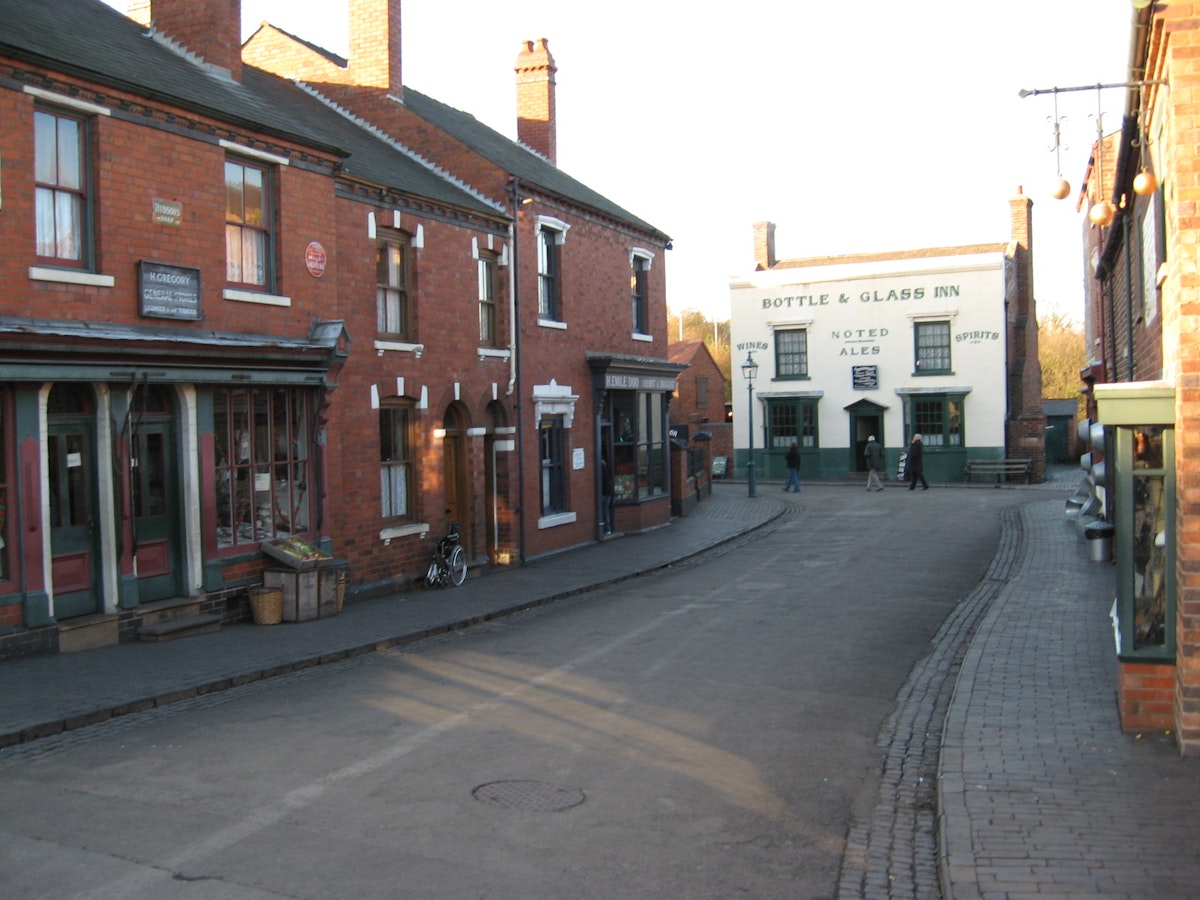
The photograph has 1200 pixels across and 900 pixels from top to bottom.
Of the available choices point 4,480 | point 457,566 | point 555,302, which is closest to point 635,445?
point 555,302

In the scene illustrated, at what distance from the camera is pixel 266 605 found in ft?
45.5

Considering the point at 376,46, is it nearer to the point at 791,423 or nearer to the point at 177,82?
the point at 177,82

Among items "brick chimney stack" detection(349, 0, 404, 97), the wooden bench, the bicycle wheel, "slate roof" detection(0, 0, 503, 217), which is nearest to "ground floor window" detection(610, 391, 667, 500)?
"slate roof" detection(0, 0, 503, 217)

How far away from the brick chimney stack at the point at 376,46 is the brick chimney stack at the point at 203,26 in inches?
202

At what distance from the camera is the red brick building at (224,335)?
1147 cm

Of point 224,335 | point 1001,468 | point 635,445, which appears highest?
point 224,335

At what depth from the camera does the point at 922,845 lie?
6.55m

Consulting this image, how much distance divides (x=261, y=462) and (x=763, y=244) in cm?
3589

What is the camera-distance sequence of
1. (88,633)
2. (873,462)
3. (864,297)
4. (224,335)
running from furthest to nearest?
(864,297) < (873,462) < (224,335) < (88,633)

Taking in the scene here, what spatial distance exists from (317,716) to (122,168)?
6.89 metres

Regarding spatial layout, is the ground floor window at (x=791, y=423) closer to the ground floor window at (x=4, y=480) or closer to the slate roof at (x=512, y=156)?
the slate roof at (x=512, y=156)

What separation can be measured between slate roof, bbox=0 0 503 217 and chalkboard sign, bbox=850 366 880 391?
2446cm

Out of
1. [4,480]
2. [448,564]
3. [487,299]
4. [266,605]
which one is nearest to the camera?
[4,480]

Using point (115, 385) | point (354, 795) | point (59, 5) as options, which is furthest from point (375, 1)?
point (354, 795)
